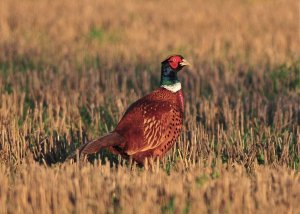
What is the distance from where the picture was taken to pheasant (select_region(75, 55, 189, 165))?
7.11 metres

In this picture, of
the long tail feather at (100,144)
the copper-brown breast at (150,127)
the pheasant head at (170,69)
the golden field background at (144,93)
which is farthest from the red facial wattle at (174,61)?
the long tail feather at (100,144)

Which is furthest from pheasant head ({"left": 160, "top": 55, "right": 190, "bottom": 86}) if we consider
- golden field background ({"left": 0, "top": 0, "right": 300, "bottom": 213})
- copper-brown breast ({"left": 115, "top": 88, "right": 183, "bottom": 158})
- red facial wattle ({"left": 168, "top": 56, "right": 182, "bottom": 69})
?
golden field background ({"left": 0, "top": 0, "right": 300, "bottom": 213})

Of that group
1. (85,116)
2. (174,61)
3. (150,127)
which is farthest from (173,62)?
(85,116)

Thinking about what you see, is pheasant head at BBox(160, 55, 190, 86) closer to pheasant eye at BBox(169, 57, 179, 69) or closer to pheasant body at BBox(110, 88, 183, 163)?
pheasant eye at BBox(169, 57, 179, 69)

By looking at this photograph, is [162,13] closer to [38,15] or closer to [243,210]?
[38,15]

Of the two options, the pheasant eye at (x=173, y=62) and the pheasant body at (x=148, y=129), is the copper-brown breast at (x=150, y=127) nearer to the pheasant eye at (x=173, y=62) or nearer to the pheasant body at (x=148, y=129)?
the pheasant body at (x=148, y=129)

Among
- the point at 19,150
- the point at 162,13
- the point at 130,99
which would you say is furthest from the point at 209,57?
the point at 19,150

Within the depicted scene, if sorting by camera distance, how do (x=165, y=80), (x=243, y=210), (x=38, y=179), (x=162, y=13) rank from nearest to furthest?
(x=243, y=210)
(x=38, y=179)
(x=165, y=80)
(x=162, y=13)

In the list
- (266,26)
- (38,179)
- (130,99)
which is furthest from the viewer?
(266,26)

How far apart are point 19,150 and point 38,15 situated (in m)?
10.6

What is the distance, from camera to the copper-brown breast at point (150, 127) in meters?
7.15

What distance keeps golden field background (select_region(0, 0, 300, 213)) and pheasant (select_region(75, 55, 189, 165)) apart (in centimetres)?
20

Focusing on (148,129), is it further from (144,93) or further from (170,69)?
(144,93)

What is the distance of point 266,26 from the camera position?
677 inches
